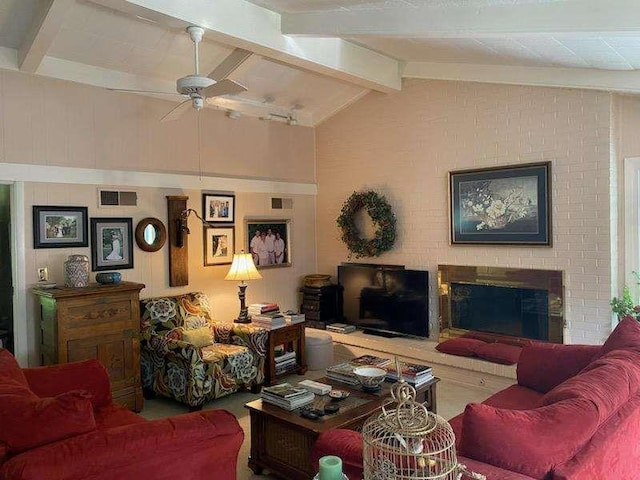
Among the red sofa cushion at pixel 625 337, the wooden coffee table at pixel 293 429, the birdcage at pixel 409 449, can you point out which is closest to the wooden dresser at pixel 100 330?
the wooden coffee table at pixel 293 429

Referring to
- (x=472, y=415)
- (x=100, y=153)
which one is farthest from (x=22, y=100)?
(x=472, y=415)

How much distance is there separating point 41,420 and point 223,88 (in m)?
2.28

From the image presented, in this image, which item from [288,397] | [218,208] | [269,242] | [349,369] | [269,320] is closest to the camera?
[288,397]

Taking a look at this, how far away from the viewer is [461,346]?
494 centimetres

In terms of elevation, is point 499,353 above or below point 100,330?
below

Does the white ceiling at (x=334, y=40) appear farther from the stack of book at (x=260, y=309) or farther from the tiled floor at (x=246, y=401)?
the tiled floor at (x=246, y=401)

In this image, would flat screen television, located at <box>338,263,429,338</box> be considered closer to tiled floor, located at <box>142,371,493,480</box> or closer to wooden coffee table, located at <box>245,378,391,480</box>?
tiled floor, located at <box>142,371,493,480</box>

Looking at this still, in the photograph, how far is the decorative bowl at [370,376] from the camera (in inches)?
134

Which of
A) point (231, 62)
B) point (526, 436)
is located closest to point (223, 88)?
point (231, 62)

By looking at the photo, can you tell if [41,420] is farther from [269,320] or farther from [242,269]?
[242,269]

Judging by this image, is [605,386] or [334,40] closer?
[605,386]

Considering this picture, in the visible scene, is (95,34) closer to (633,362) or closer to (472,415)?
(472,415)

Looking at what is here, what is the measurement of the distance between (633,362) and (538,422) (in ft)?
3.28

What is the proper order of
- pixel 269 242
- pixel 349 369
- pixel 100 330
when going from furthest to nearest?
pixel 269 242 < pixel 100 330 < pixel 349 369
